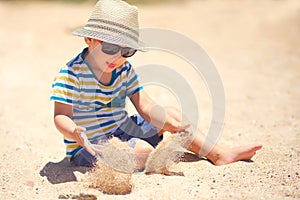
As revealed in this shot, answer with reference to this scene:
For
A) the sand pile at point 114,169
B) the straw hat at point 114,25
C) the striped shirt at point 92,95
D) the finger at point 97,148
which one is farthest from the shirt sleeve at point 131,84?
the finger at point 97,148

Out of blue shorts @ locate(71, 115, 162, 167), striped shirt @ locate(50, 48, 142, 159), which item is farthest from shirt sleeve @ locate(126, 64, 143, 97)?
blue shorts @ locate(71, 115, 162, 167)

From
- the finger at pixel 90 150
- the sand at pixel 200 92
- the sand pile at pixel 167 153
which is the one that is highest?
the finger at pixel 90 150

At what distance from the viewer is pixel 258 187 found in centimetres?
240

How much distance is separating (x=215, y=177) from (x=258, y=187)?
24 cm

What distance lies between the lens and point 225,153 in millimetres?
2807

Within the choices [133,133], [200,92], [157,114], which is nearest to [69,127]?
[133,133]

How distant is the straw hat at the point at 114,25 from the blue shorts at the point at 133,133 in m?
0.46

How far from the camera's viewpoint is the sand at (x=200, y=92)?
2469mm

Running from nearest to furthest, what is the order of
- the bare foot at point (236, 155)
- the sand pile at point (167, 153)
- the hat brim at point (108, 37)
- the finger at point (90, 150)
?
the finger at point (90, 150) < the hat brim at point (108, 37) < the sand pile at point (167, 153) < the bare foot at point (236, 155)

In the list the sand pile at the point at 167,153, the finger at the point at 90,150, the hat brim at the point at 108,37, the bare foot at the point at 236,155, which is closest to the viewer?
the finger at the point at 90,150

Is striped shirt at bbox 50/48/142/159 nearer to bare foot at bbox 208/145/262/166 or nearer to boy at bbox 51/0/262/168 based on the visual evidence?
boy at bbox 51/0/262/168

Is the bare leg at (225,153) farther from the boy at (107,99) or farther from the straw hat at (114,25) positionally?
the straw hat at (114,25)

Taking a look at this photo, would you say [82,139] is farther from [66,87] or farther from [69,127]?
[66,87]

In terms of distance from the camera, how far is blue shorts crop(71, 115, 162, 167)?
9.04 ft
